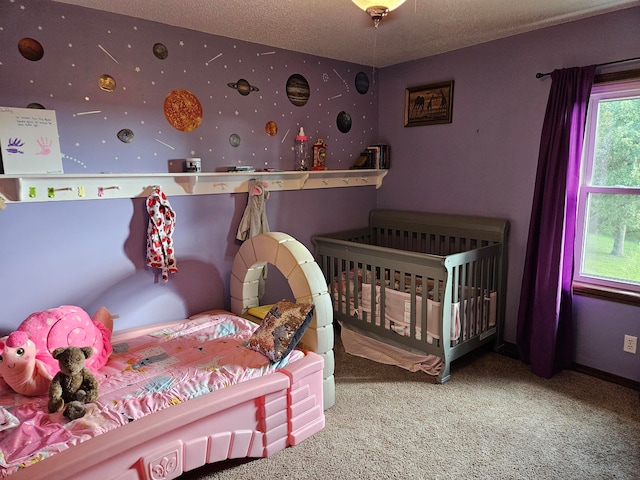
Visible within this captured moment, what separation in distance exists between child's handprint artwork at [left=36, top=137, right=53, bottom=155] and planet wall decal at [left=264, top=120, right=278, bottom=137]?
140 cm

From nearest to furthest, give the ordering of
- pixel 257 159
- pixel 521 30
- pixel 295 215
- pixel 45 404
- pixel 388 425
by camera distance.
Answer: pixel 45 404 → pixel 388 425 → pixel 521 30 → pixel 257 159 → pixel 295 215

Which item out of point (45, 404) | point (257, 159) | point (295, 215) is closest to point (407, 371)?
point (295, 215)

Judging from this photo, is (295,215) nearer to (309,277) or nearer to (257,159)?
(257,159)

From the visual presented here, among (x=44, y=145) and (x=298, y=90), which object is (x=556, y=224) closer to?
(x=298, y=90)

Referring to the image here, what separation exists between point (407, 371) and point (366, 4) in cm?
227

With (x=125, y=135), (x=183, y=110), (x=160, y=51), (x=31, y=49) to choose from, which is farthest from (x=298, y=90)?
(x=31, y=49)

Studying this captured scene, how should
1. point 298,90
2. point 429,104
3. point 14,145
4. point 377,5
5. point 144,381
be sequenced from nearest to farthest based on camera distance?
point 377,5 → point 144,381 → point 14,145 → point 298,90 → point 429,104

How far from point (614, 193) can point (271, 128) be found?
230 centimetres

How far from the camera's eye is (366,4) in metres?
1.64

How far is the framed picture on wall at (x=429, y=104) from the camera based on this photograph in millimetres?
3482

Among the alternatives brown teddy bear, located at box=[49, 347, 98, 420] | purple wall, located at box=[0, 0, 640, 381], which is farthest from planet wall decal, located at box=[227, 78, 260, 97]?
brown teddy bear, located at box=[49, 347, 98, 420]

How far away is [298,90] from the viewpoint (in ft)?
11.2

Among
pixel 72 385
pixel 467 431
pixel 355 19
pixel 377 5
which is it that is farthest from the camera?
pixel 355 19

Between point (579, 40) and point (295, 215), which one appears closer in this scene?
point (579, 40)
